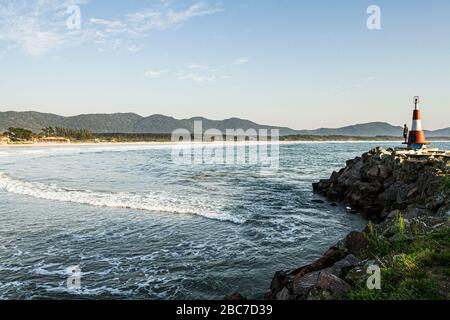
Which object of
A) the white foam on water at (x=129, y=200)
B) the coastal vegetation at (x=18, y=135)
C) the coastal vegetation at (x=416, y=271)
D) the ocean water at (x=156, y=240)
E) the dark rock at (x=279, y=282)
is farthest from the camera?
the coastal vegetation at (x=18, y=135)

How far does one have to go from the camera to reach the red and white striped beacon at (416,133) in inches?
873

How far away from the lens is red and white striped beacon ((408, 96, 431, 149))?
2218 cm

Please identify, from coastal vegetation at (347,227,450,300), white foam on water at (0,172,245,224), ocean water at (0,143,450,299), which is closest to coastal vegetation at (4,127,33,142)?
white foam on water at (0,172,245,224)

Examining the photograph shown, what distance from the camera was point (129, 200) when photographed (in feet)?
57.9

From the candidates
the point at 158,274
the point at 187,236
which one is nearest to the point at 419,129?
the point at 187,236

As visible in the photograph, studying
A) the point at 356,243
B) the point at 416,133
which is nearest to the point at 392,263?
the point at 356,243

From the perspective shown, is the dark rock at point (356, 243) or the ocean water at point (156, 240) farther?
the ocean water at point (156, 240)

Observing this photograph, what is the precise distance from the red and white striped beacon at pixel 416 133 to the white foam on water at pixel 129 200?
15.9 meters

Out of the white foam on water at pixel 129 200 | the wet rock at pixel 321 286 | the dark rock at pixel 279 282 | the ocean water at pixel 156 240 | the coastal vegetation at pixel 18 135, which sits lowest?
the ocean water at pixel 156 240

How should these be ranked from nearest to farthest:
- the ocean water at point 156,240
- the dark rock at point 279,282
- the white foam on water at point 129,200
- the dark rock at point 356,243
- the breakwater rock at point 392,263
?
the breakwater rock at point 392,263
the dark rock at point 279,282
the dark rock at point 356,243
the ocean water at point 156,240
the white foam on water at point 129,200

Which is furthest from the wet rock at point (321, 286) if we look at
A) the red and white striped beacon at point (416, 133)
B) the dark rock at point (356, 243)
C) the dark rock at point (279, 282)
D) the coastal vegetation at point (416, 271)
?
the red and white striped beacon at point (416, 133)

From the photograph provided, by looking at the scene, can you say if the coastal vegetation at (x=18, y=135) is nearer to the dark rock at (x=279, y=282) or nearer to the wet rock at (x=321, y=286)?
the dark rock at (x=279, y=282)

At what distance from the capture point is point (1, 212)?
49.4 feet
